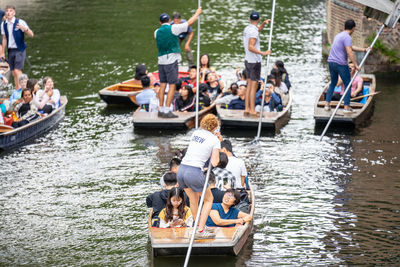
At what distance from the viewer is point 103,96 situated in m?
15.5

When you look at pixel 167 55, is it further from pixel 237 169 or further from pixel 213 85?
pixel 237 169

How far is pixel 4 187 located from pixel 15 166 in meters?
1.05

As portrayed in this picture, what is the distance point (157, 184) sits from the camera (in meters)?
11.0

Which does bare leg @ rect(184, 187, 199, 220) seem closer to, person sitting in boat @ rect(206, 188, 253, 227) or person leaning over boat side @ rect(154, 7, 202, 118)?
person sitting in boat @ rect(206, 188, 253, 227)

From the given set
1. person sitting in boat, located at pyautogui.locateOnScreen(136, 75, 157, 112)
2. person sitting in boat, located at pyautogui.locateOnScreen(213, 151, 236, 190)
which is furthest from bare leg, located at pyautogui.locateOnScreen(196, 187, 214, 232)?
person sitting in boat, located at pyautogui.locateOnScreen(136, 75, 157, 112)

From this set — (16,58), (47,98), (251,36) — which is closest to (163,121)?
(251,36)

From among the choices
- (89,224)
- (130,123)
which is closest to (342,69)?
(130,123)

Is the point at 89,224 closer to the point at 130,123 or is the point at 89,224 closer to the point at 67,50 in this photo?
the point at 130,123

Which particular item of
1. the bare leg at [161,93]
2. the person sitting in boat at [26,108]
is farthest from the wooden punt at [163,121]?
the person sitting in boat at [26,108]

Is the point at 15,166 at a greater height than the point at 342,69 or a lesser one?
lesser

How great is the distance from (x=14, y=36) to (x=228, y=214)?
8.85 meters

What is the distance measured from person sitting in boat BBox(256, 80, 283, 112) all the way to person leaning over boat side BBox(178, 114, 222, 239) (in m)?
5.98

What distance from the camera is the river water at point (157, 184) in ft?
28.5

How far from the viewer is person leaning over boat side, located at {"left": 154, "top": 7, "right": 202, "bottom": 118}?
13.4 m
